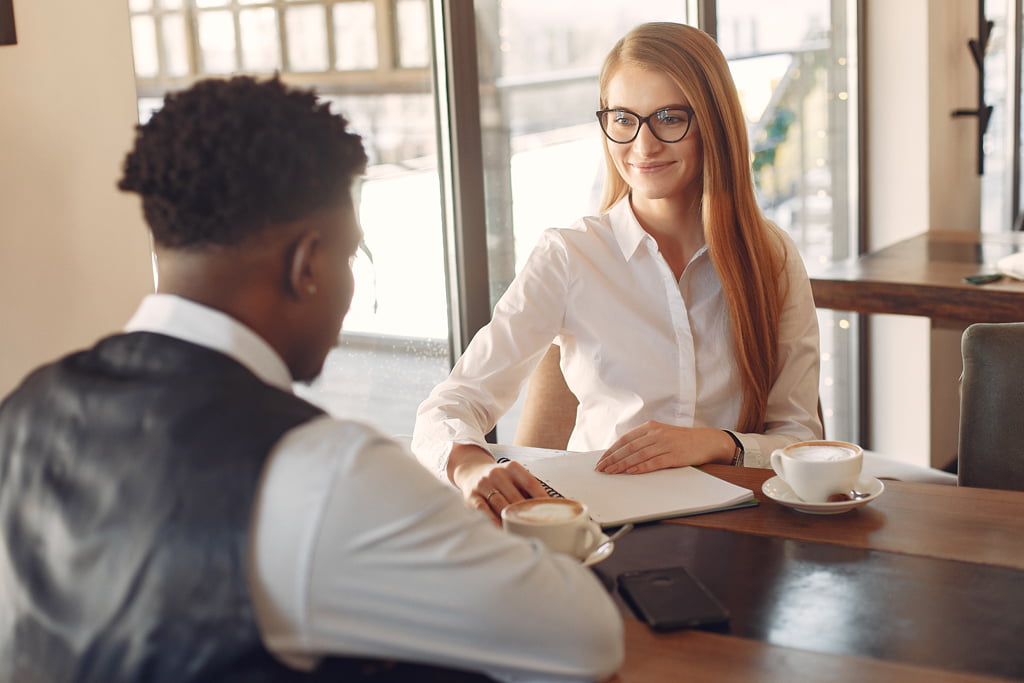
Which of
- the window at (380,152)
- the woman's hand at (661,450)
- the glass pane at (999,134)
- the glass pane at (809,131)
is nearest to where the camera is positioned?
the woman's hand at (661,450)

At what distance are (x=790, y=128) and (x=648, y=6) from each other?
1112 mm

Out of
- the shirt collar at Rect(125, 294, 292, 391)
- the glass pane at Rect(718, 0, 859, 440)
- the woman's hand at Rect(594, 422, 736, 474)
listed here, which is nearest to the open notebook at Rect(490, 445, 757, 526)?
the woman's hand at Rect(594, 422, 736, 474)

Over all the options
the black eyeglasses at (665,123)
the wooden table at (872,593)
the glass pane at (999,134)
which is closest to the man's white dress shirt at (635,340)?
the black eyeglasses at (665,123)

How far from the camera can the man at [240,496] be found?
0.73 metres

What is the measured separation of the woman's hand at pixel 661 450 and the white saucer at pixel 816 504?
0.15 m

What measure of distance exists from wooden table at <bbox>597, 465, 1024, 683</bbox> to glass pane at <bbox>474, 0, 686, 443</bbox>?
120cm

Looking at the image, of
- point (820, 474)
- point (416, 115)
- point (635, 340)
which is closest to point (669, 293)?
point (635, 340)

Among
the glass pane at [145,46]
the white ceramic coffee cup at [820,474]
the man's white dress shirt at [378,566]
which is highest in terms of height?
the glass pane at [145,46]

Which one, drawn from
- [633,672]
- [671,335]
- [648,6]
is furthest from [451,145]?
[633,672]

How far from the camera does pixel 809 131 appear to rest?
13.1 ft

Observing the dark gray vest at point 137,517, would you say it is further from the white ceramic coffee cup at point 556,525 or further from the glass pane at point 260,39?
the glass pane at point 260,39

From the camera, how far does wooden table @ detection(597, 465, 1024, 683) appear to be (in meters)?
0.95

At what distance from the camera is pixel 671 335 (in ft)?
6.27

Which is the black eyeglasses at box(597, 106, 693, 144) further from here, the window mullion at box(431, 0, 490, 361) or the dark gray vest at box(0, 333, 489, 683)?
the dark gray vest at box(0, 333, 489, 683)
